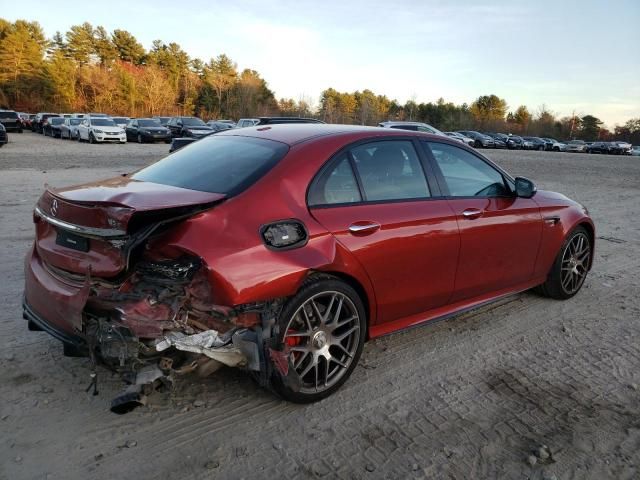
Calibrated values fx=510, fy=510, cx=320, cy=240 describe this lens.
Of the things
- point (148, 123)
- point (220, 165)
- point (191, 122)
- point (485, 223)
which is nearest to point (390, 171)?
point (485, 223)

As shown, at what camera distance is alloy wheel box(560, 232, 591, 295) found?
4.97m

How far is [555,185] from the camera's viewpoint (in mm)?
15445

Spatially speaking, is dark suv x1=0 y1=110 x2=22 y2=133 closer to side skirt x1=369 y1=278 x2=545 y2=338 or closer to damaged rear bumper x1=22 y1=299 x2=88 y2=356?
damaged rear bumper x1=22 y1=299 x2=88 y2=356

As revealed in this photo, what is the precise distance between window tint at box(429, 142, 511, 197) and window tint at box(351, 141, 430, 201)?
0.87 feet

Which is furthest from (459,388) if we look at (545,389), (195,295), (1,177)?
(1,177)

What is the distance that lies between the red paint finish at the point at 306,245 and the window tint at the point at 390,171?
0.27 feet

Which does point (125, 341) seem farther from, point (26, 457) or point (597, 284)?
point (597, 284)

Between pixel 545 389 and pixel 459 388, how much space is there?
57cm

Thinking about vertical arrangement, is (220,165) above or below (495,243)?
above

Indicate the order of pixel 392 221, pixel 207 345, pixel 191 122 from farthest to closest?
pixel 191 122 < pixel 392 221 < pixel 207 345

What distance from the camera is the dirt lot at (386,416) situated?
257 centimetres

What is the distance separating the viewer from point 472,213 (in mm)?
3936

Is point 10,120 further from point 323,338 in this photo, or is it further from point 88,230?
point 323,338

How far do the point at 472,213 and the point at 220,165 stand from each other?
194 cm
